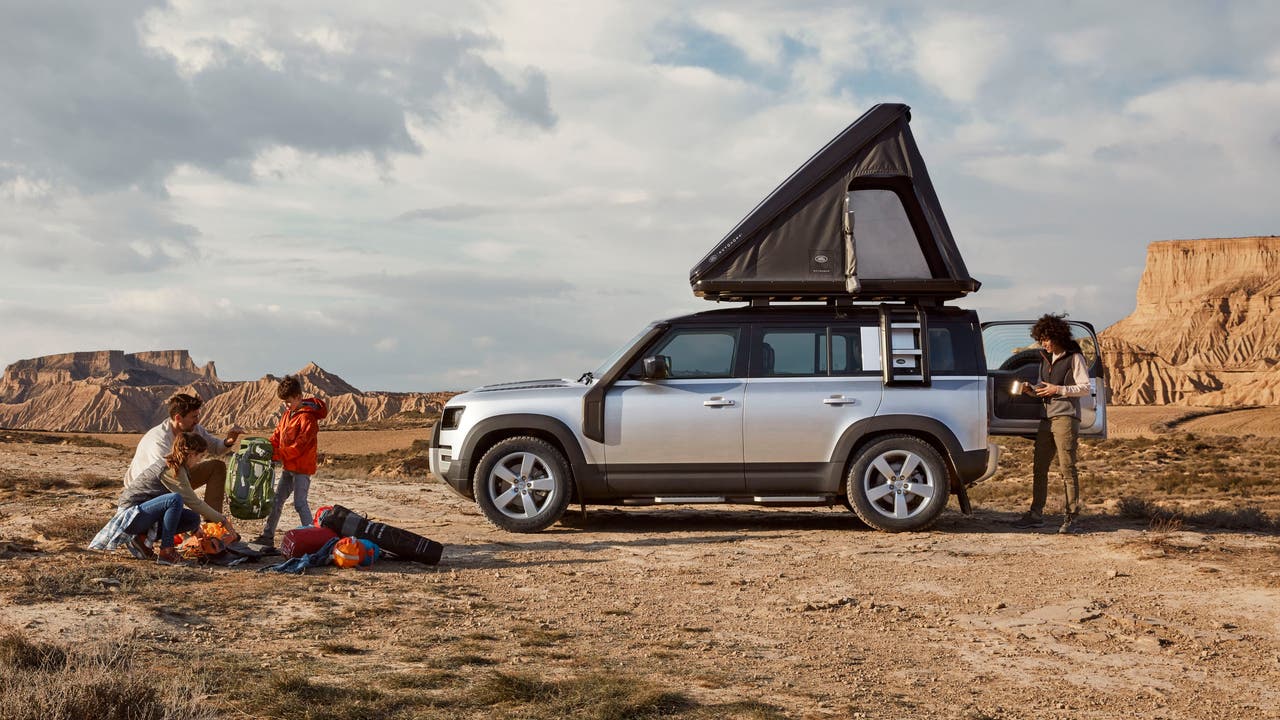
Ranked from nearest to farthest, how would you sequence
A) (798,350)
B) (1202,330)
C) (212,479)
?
(212,479) < (798,350) < (1202,330)

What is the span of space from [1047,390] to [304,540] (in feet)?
22.1

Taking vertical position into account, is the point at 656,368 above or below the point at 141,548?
above

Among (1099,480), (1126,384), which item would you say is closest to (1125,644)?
(1099,480)

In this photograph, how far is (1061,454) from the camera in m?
10.3

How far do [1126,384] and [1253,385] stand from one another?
16.4 metres

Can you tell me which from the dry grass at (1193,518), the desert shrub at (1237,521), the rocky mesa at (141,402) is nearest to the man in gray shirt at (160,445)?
the dry grass at (1193,518)

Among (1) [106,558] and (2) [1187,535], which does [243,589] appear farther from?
(2) [1187,535]

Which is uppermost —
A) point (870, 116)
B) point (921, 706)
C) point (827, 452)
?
point (870, 116)

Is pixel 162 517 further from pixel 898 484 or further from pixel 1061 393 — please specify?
pixel 1061 393

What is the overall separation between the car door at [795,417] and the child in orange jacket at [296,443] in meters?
3.86

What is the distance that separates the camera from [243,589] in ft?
24.4

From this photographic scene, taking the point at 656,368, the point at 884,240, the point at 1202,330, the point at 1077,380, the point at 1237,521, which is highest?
the point at 1202,330

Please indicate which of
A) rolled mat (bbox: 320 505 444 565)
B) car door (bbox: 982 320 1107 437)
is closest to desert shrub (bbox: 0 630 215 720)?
rolled mat (bbox: 320 505 444 565)

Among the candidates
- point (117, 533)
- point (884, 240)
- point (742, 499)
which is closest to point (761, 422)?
point (742, 499)
